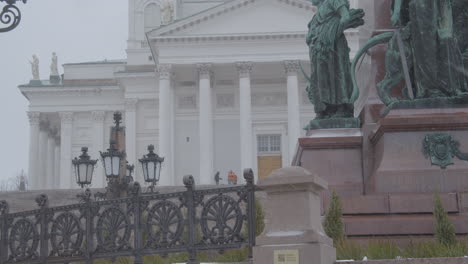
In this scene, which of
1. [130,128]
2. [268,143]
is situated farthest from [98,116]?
[268,143]

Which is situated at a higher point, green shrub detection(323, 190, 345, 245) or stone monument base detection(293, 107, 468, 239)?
stone monument base detection(293, 107, 468, 239)

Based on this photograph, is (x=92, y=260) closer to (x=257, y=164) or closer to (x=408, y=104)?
(x=408, y=104)

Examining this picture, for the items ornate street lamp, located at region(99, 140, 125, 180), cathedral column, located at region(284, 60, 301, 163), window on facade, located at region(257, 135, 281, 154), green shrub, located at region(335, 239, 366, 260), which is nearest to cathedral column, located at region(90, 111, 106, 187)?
window on facade, located at region(257, 135, 281, 154)

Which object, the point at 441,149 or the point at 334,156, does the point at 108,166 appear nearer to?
the point at 334,156

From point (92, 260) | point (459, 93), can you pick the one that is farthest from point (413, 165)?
point (92, 260)

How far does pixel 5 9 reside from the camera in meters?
8.55

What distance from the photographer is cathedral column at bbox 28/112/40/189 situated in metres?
62.1

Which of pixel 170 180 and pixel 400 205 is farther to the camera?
pixel 170 180

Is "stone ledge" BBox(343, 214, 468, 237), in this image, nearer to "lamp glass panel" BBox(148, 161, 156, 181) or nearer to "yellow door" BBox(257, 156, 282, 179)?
"lamp glass panel" BBox(148, 161, 156, 181)

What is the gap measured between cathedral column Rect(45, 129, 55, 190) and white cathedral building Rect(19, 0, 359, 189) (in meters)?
0.15

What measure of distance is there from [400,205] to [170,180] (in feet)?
151

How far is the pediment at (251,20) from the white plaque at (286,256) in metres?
47.6

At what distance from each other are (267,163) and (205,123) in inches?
248

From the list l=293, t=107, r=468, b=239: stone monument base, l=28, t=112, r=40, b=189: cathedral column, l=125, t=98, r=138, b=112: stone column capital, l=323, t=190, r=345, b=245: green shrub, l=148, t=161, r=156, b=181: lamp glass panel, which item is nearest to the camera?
l=323, t=190, r=345, b=245: green shrub
